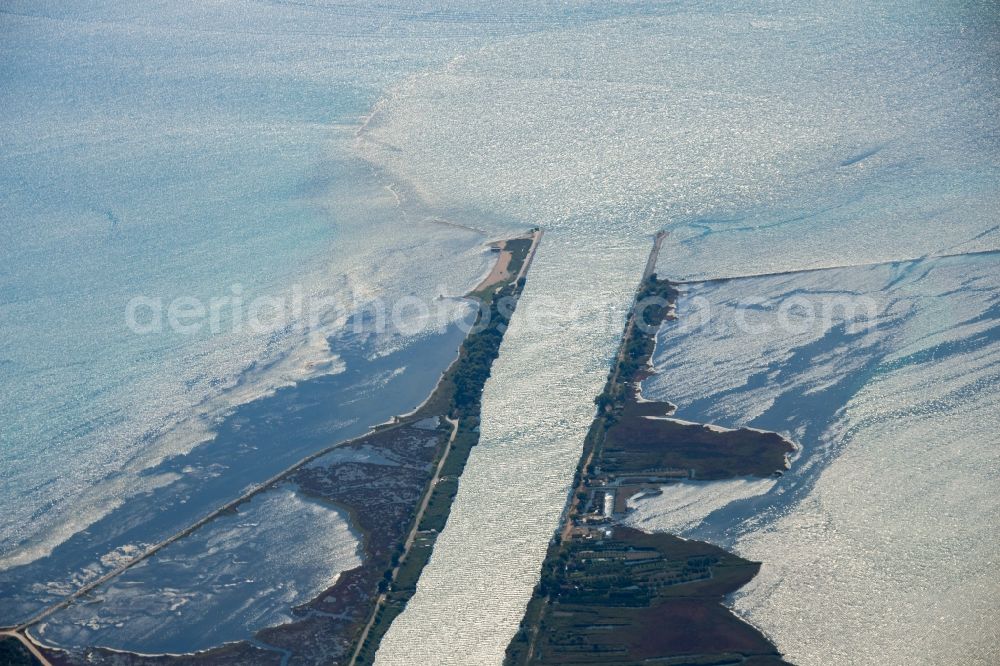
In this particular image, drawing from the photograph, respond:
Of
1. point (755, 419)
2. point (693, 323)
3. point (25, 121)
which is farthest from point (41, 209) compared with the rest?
point (755, 419)

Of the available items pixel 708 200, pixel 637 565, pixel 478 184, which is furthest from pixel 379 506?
pixel 708 200

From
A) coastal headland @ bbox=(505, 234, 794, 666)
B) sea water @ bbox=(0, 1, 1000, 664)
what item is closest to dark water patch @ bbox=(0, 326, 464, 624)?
sea water @ bbox=(0, 1, 1000, 664)

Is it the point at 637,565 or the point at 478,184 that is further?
the point at 478,184

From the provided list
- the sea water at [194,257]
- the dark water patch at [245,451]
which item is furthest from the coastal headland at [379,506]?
the sea water at [194,257]

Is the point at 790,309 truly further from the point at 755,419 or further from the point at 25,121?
the point at 25,121

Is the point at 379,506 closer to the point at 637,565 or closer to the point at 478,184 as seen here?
the point at 637,565

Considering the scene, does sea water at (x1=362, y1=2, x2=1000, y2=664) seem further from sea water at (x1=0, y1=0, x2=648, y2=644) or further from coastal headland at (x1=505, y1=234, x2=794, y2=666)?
sea water at (x1=0, y1=0, x2=648, y2=644)
